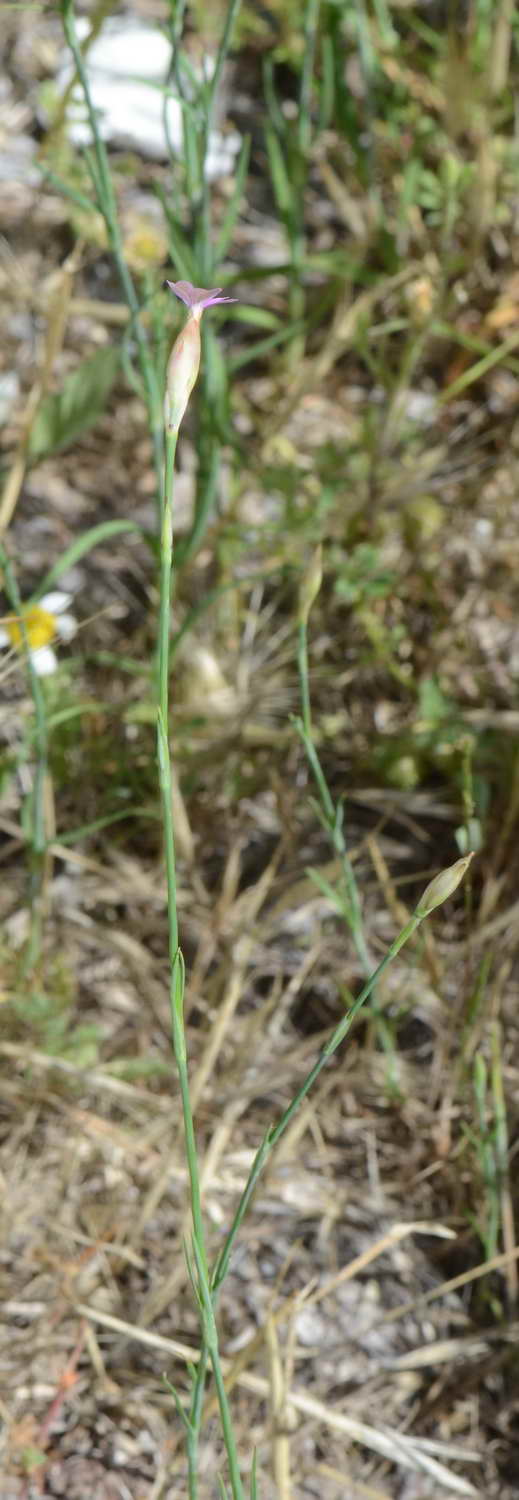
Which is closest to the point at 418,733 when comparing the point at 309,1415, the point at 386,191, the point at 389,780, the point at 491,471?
the point at 389,780

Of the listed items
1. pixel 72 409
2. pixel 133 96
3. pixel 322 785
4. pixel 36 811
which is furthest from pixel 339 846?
pixel 133 96

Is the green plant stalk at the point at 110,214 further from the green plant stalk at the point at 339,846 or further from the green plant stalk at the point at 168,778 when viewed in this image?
the green plant stalk at the point at 168,778

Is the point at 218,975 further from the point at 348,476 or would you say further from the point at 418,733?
the point at 348,476

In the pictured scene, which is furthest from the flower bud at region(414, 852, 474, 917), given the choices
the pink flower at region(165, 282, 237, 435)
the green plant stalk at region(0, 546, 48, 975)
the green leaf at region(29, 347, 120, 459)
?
the green leaf at region(29, 347, 120, 459)

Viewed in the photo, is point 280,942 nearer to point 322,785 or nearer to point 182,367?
point 322,785

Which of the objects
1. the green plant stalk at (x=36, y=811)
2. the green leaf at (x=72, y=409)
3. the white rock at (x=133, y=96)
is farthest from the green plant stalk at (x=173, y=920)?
the white rock at (x=133, y=96)
